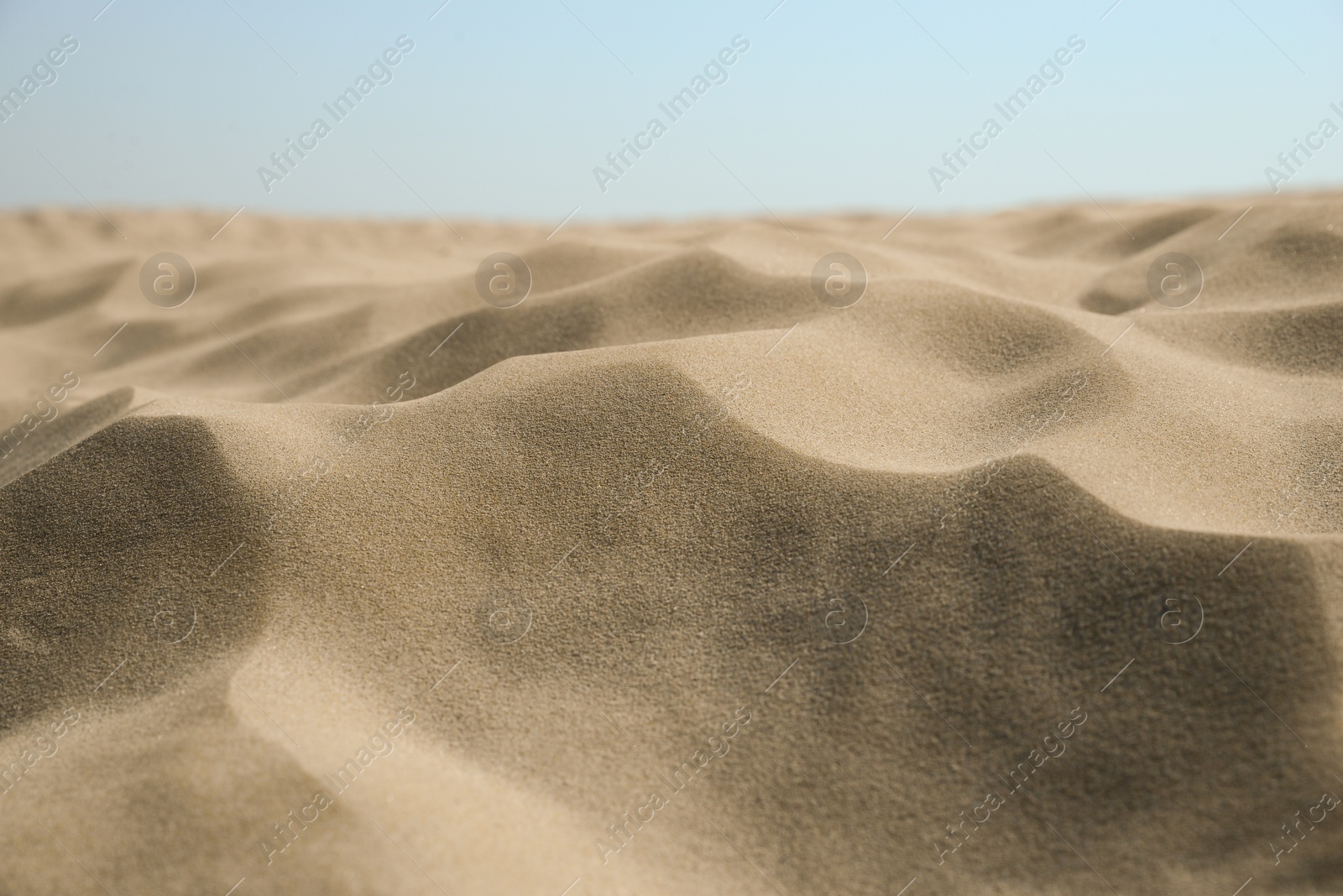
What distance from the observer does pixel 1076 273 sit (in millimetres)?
3900

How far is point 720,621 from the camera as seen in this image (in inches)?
63.6

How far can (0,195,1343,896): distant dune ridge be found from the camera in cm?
126

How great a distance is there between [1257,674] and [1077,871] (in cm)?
40

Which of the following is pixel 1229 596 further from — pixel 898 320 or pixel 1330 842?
pixel 898 320

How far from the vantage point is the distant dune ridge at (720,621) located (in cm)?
126

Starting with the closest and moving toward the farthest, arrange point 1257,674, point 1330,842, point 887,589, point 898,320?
point 1330,842, point 1257,674, point 887,589, point 898,320

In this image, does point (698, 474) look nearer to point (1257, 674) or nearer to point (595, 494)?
Result: point (595, 494)

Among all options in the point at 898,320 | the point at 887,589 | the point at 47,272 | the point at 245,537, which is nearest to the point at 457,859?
the point at 887,589

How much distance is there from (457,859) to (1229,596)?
1.21 meters

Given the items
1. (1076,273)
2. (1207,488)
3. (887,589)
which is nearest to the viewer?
(887,589)

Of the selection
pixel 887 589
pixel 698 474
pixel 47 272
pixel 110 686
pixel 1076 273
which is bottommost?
pixel 47 272

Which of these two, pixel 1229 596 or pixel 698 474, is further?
pixel 698 474

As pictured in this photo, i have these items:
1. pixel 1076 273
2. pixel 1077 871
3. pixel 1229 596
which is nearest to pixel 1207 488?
pixel 1229 596

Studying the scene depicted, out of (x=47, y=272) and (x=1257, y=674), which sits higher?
(x=1257, y=674)
